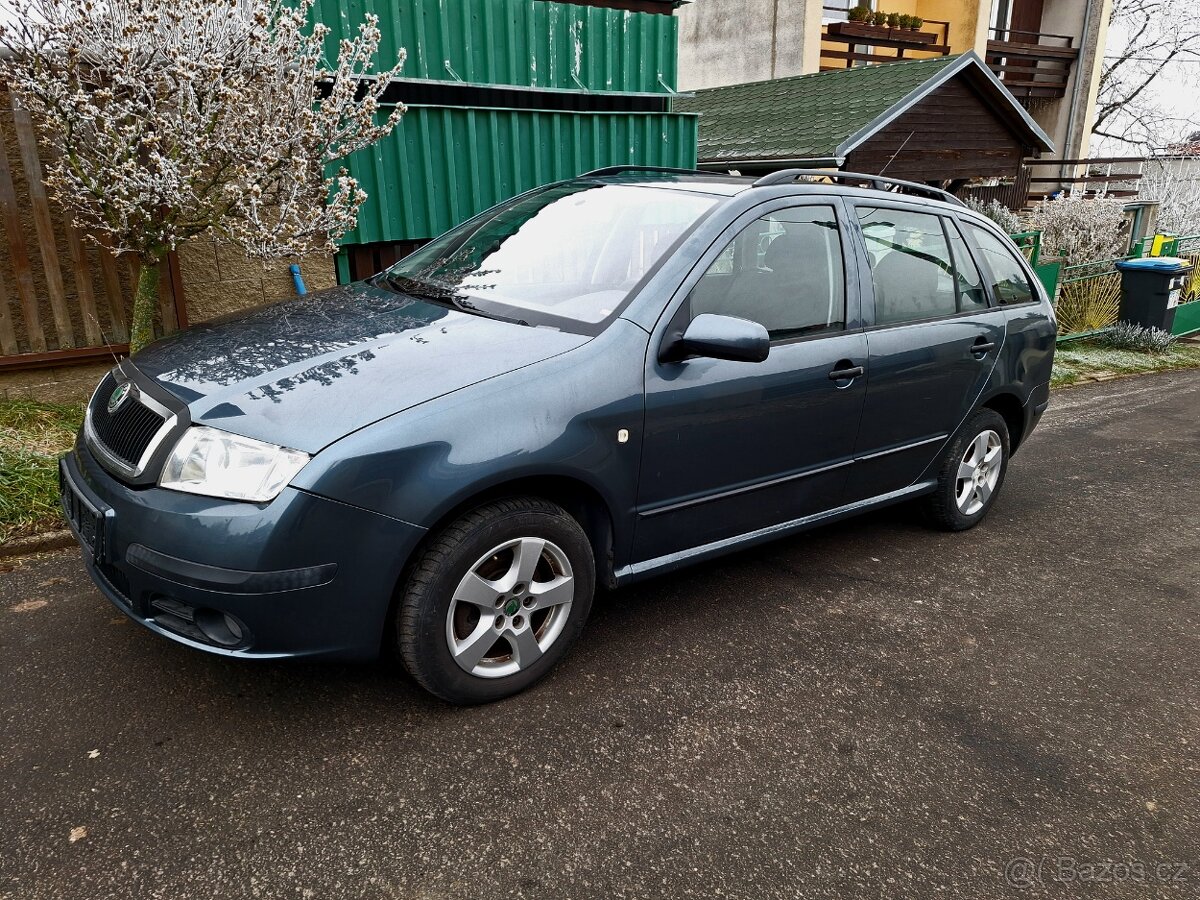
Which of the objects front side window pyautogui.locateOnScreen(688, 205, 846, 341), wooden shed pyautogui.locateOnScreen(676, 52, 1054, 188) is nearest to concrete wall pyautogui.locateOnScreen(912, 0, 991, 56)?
wooden shed pyautogui.locateOnScreen(676, 52, 1054, 188)

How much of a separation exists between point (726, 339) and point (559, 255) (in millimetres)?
886

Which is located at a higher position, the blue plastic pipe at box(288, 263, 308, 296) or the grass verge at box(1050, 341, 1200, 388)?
the blue plastic pipe at box(288, 263, 308, 296)

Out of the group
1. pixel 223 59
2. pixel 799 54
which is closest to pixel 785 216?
pixel 223 59

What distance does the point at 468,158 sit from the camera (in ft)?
23.5

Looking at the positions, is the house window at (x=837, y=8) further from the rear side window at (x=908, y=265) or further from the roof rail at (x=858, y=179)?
the rear side window at (x=908, y=265)

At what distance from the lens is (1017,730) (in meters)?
2.92

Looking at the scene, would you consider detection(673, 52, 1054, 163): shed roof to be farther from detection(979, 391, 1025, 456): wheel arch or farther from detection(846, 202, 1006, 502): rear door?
detection(846, 202, 1006, 502): rear door

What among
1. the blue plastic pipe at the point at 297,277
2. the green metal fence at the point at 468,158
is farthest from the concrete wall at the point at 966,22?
the blue plastic pipe at the point at 297,277

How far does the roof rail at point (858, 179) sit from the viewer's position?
3.59 meters

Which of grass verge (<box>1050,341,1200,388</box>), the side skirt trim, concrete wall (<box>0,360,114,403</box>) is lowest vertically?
grass verge (<box>1050,341,1200,388</box>)

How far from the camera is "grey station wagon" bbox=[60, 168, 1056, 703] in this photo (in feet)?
7.93

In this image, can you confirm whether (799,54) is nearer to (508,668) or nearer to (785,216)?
(785,216)

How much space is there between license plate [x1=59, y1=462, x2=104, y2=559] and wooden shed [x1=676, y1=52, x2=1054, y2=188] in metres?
9.28

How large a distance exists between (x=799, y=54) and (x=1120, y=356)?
26.6 ft
